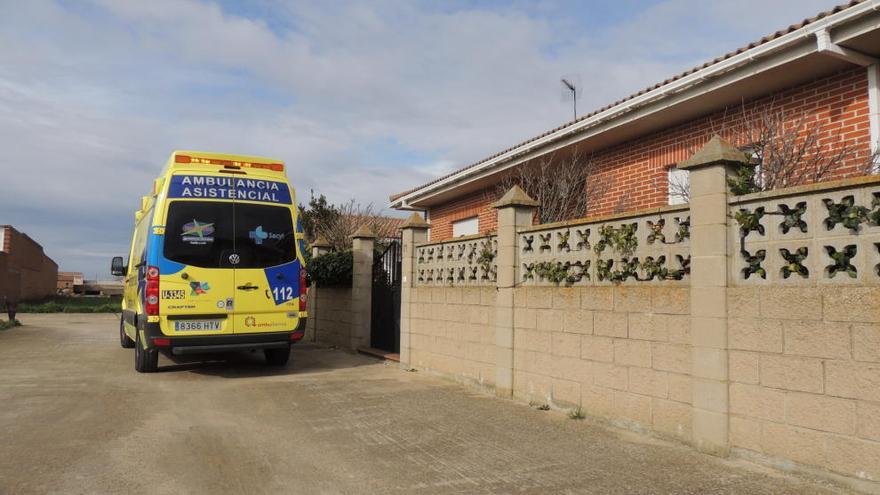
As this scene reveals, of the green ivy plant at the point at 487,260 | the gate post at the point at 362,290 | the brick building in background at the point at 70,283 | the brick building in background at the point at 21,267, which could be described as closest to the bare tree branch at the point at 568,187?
the green ivy plant at the point at 487,260

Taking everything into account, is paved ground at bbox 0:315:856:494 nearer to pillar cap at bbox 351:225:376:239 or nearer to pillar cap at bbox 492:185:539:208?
pillar cap at bbox 492:185:539:208

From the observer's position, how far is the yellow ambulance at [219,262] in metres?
8.09

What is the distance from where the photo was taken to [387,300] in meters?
11.3

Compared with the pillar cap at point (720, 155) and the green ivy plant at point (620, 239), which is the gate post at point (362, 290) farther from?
the pillar cap at point (720, 155)

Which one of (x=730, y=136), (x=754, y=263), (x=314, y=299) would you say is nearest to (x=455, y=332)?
(x=730, y=136)

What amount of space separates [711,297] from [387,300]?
7279 millimetres

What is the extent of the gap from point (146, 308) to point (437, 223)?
8.55 metres

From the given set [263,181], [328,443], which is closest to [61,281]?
[263,181]

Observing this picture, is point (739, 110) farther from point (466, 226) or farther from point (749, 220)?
point (466, 226)

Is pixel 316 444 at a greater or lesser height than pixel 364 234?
lesser

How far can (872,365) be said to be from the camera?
3.77 m

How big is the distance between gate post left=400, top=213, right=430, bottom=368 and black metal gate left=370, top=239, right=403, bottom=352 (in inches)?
33.5

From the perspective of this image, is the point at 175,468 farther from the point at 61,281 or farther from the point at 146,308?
the point at 61,281

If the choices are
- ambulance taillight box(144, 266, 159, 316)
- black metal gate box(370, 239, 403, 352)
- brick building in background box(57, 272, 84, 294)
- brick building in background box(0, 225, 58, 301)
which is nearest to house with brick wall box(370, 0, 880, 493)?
black metal gate box(370, 239, 403, 352)
